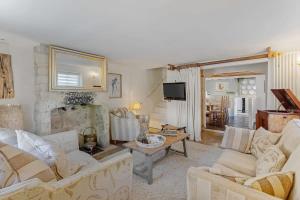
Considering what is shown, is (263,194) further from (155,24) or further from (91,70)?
(91,70)

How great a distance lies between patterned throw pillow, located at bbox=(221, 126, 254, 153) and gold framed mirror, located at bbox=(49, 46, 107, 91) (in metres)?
2.80

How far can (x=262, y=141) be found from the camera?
82.1 inches

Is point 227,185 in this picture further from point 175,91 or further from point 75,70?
point 175,91

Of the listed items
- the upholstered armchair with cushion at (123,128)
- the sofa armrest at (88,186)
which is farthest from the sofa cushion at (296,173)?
the upholstered armchair with cushion at (123,128)

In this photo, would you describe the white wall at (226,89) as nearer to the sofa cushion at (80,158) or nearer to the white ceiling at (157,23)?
the white ceiling at (157,23)

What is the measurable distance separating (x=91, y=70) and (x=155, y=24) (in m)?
2.11

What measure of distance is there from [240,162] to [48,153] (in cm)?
203

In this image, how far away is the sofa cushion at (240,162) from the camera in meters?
1.84

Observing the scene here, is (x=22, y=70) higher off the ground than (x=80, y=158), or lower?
higher

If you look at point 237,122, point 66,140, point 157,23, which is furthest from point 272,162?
point 237,122

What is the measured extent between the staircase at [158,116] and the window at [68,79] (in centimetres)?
317

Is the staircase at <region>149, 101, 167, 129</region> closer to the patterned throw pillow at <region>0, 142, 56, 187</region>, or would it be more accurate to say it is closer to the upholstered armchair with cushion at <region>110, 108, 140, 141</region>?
the upholstered armchair with cushion at <region>110, 108, 140, 141</region>

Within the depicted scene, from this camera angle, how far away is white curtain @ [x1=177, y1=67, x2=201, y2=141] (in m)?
4.52

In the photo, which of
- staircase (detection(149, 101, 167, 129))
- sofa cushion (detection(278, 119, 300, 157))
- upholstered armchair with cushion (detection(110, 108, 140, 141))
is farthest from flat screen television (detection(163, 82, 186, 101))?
sofa cushion (detection(278, 119, 300, 157))
